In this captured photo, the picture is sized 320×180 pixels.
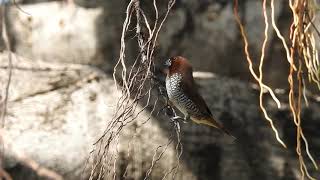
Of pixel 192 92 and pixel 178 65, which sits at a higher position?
pixel 178 65

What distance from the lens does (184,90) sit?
13.5 ft

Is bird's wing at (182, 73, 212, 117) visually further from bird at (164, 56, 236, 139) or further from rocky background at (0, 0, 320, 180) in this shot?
Answer: rocky background at (0, 0, 320, 180)

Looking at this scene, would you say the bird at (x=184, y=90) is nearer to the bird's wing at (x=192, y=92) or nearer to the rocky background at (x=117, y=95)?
the bird's wing at (x=192, y=92)

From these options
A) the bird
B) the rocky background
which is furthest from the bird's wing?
the rocky background

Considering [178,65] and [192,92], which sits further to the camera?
[192,92]

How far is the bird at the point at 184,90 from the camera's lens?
400cm

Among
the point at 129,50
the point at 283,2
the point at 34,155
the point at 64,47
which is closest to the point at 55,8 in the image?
the point at 64,47

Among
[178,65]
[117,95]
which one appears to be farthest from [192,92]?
[117,95]

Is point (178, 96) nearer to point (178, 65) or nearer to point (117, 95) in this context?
point (178, 65)

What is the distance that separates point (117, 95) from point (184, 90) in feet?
1.34

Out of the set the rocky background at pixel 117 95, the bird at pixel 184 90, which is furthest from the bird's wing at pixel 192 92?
the rocky background at pixel 117 95

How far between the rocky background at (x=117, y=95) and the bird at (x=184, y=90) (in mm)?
315

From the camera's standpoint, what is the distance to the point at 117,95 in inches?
163

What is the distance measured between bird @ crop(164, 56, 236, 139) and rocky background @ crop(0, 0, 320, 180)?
0.31 meters
